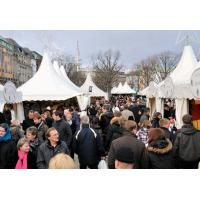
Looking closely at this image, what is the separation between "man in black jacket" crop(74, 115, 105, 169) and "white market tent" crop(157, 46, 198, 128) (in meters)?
4.46

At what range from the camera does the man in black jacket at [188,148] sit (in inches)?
222

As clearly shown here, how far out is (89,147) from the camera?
6953 mm

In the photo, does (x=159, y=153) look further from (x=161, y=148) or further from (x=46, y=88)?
(x=46, y=88)

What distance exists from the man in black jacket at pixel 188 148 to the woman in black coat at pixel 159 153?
22.3 inches

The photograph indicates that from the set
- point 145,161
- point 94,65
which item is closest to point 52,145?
point 145,161

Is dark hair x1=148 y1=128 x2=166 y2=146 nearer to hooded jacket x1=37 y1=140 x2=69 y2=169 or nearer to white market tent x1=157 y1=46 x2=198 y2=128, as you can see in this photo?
hooded jacket x1=37 y1=140 x2=69 y2=169

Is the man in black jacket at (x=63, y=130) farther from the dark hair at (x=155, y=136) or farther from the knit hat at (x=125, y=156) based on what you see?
the knit hat at (x=125, y=156)

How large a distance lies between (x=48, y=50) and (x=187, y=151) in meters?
15.4

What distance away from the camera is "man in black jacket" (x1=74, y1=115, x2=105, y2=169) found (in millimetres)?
6945

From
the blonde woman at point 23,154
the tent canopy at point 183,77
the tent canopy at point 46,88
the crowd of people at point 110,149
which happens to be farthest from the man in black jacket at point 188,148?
the tent canopy at point 46,88

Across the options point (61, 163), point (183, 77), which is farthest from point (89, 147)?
point (183, 77)

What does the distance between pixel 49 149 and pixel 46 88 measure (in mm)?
13169

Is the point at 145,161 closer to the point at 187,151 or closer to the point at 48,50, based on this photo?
the point at 187,151

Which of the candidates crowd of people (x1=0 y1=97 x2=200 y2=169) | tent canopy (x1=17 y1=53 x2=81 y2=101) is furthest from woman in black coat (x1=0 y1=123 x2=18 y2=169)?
tent canopy (x1=17 y1=53 x2=81 y2=101)
